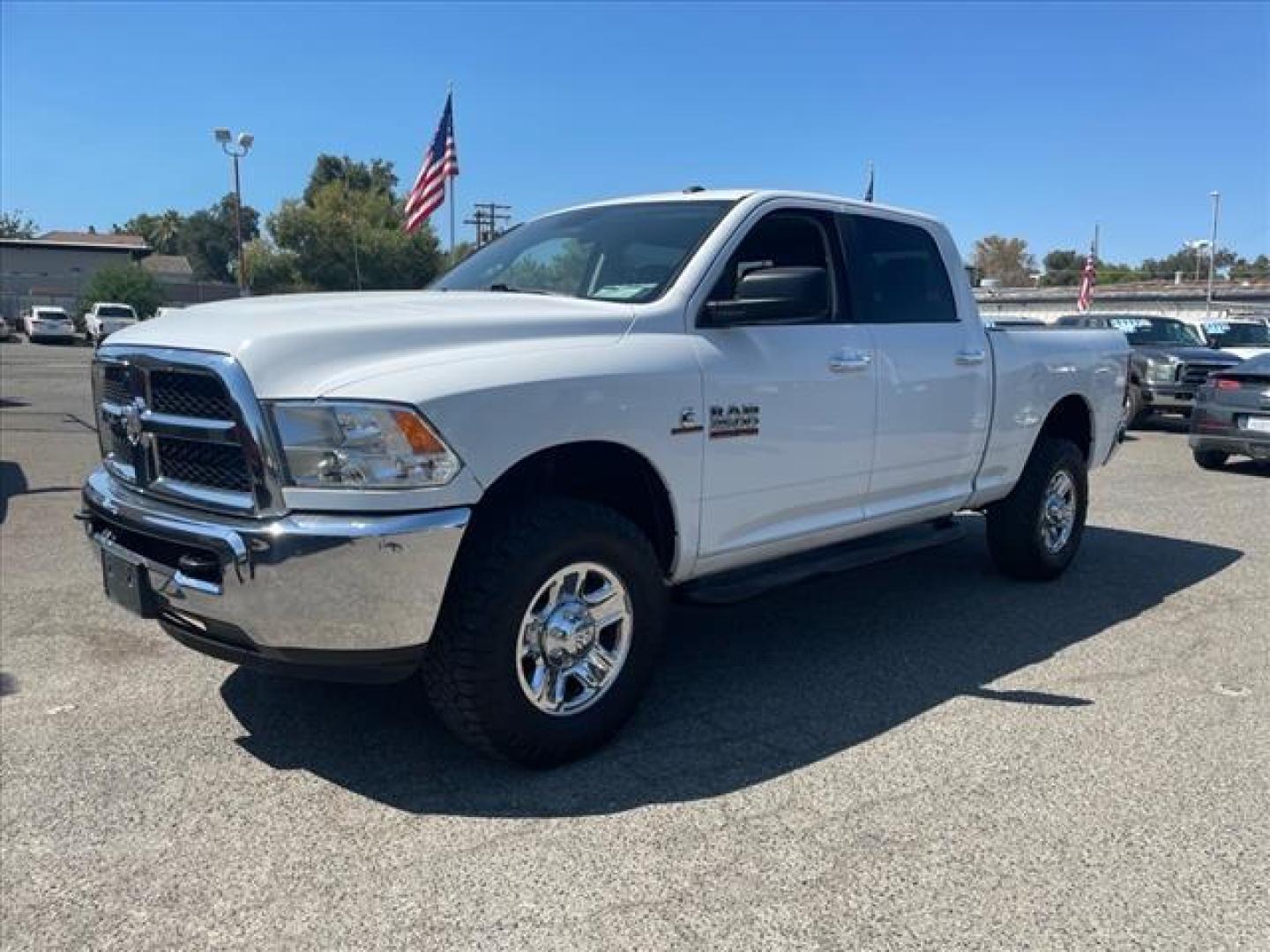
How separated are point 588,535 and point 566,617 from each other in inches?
11.7

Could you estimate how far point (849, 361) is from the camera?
450 cm

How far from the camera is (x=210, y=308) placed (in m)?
3.89

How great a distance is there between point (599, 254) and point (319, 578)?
1.99 meters

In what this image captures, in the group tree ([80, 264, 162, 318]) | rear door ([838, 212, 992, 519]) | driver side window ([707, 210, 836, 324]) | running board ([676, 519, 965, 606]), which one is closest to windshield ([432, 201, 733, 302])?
driver side window ([707, 210, 836, 324])

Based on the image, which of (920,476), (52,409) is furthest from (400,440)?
(52,409)

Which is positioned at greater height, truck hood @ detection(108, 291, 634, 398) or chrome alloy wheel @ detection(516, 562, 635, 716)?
truck hood @ detection(108, 291, 634, 398)

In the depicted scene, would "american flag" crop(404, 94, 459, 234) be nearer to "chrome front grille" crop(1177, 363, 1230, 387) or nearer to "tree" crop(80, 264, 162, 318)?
"chrome front grille" crop(1177, 363, 1230, 387)

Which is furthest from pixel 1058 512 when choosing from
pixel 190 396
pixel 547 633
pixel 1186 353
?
pixel 1186 353

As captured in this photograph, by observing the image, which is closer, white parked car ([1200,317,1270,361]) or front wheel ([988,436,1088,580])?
front wheel ([988,436,1088,580])

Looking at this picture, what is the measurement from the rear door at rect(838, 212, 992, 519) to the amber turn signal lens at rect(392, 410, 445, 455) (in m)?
2.31

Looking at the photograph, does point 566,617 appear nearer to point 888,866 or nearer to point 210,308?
point 888,866

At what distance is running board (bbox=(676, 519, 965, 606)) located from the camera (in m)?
4.11

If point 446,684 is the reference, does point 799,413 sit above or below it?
above

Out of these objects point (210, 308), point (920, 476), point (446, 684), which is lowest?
point (446, 684)
